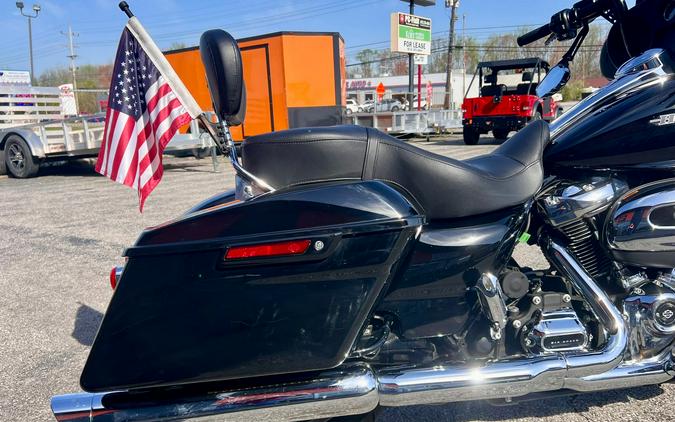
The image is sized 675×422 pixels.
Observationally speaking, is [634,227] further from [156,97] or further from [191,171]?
[191,171]

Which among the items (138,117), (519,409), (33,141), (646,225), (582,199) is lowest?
(519,409)

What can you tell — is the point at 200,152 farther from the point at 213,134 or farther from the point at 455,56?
the point at 455,56

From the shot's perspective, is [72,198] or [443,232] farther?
[72,198]

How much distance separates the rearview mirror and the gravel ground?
1539mm

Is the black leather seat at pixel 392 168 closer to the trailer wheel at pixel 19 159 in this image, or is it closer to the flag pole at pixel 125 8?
the flag pole at pixel 125 8

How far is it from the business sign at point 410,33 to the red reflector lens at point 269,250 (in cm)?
1987

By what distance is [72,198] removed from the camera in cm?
795

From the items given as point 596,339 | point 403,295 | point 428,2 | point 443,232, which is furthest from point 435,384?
point 428,2

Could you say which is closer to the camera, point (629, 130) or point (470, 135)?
point (629, 130)

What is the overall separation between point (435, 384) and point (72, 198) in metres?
7.87

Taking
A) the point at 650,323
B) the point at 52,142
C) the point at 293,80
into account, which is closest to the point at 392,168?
the point at 650,323

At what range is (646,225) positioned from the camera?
1.95 metres

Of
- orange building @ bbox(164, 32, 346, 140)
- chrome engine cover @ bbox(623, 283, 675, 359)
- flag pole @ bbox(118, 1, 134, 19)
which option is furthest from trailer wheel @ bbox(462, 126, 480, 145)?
flag pole @ bbox(118, 1, 134, 19)

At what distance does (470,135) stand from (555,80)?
500 inches
